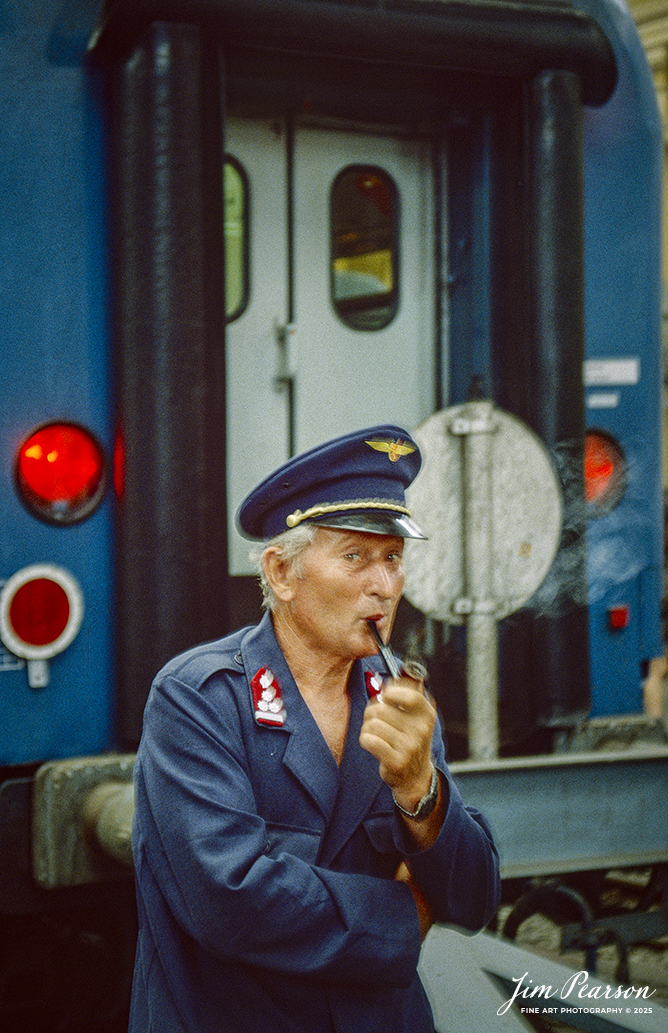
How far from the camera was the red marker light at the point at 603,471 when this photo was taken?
12.0 ft

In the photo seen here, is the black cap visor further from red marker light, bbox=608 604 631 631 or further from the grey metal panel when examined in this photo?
red marker light, bbox=608 604 631 631

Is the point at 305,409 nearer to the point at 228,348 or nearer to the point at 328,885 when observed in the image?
the point at 228,348

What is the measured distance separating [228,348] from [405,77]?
104cm

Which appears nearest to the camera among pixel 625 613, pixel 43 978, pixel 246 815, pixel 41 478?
pixel 246 815

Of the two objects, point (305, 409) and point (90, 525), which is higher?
point (305, 409)

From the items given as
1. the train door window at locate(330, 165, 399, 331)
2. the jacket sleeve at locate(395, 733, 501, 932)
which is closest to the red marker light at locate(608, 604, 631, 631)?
the train door window at locate(330, 165, 399, 331)

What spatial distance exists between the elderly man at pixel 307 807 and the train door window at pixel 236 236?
2.10 metres

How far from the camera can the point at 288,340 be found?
3818mm

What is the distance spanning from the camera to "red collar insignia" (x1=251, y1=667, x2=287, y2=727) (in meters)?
1.65

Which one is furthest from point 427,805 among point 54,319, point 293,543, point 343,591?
point 54,319

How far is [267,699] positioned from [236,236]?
8.08 feet

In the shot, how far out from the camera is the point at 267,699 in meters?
1.68

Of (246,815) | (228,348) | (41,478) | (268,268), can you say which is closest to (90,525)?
(41,478)

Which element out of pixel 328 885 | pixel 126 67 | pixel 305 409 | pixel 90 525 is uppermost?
pixel 126 67
